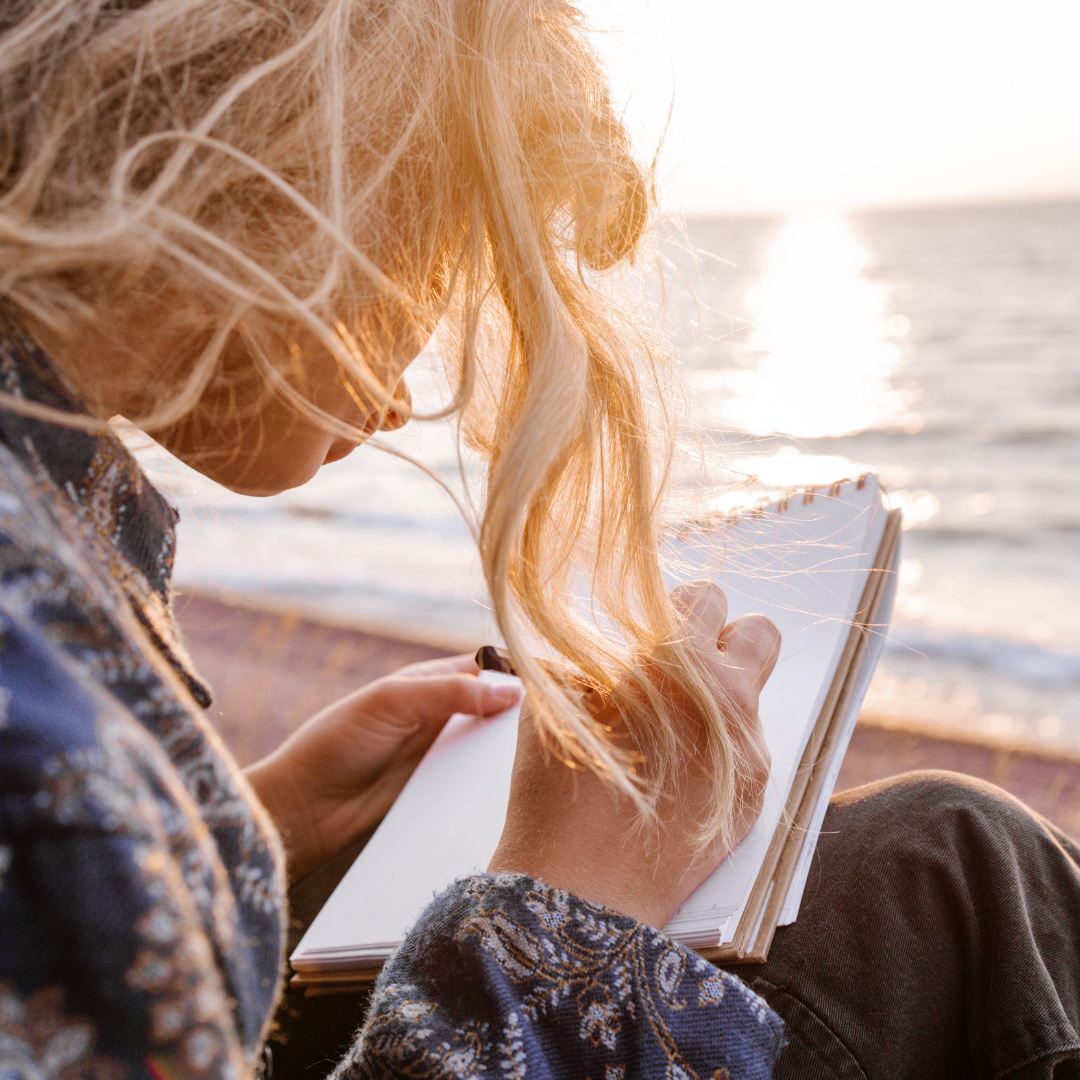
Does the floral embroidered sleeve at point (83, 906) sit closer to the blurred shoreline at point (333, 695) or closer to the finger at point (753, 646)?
the finger at point (753, 646)

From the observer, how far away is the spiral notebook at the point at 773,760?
0.66 m

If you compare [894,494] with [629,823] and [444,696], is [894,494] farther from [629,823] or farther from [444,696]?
[629,823]

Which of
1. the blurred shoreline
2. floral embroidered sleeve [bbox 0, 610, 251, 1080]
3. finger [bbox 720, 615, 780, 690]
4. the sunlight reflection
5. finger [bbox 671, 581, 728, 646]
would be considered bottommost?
the sunlight reflection

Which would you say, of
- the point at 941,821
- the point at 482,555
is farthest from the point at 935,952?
the point at 482,555

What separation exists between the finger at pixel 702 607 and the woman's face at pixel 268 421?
0.33 metres

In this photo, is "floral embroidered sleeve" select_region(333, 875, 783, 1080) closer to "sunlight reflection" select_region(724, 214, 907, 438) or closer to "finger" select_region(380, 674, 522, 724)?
"finger" select_region(380, 674, 522, 724)

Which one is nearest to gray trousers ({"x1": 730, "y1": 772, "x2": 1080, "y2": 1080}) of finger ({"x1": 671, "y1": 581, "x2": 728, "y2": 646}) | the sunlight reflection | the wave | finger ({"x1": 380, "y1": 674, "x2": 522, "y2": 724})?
A: finger ({"x1": 671, "y1": 581, "x2": 728, "y2": 646})

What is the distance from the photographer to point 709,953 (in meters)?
0.61

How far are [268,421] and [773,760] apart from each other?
524mm

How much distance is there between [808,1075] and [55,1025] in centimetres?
55

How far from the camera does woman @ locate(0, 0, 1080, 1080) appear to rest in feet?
1.12

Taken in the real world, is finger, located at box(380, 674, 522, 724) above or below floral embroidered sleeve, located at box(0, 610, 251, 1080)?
below

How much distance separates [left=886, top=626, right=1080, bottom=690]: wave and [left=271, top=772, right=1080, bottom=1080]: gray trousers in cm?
260

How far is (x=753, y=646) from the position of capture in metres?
0.77
